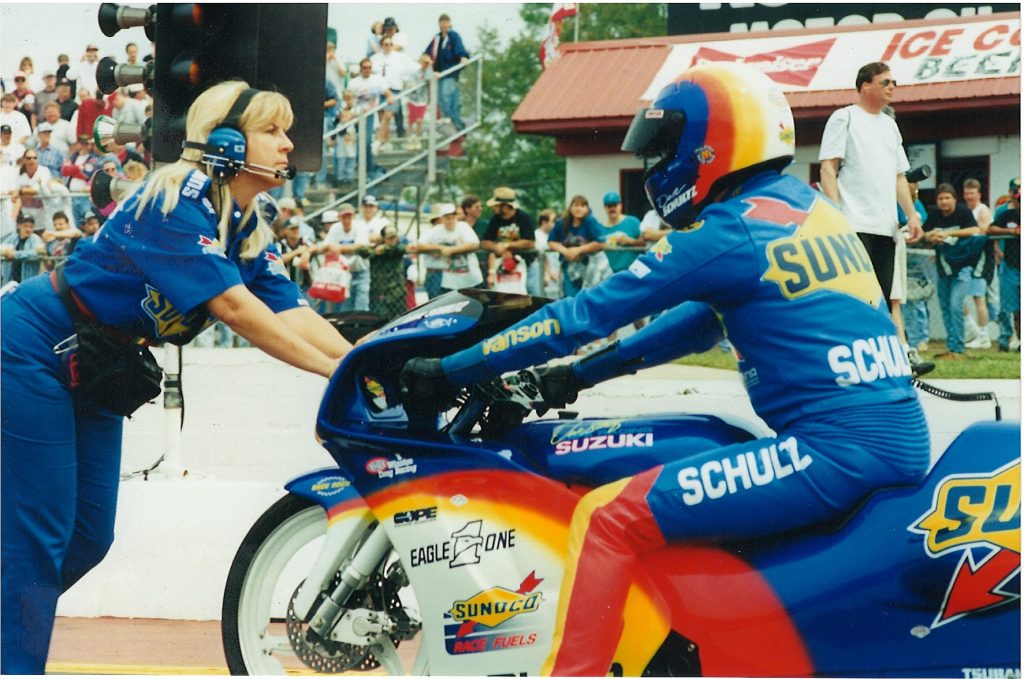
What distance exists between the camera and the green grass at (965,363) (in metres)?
10.5

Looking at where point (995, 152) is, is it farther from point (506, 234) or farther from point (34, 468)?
point (34, 468)

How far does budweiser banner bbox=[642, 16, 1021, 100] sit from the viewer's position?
19.8 metres

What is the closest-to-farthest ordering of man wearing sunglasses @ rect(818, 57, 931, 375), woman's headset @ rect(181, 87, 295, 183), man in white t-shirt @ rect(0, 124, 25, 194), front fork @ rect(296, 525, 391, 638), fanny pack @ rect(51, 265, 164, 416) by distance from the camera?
front fork @ rect(296, 525, 391, 638) → fanny pack @ rect(51, 265, 164, 416) → woman's headset @ rect(181, 87, 295, 183) → man wearing sunglasses @ rect(818, 57, 931, 375) → man in white t-shirt @ rect(0, 124, 25, 194)

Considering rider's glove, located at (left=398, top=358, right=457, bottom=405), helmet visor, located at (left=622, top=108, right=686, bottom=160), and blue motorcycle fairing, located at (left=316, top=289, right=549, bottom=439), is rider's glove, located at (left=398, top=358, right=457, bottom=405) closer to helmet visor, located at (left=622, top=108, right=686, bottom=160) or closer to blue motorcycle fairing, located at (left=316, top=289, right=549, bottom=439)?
blue motorcycle fairing, located at (left=316, top=289, right=549, bottom=439)

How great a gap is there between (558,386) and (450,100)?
45.2 feet

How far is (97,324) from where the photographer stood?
4.40 m

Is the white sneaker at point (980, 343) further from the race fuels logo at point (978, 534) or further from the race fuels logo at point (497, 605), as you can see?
the race fuels logo at point (497, 605)

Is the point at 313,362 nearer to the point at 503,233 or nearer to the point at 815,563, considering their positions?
the point at 815,563

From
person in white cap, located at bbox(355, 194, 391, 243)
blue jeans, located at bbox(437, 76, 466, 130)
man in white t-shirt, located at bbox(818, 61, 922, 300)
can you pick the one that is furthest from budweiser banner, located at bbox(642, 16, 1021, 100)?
man in white t-shirt, located at bbox(818, 61, 922, 300)

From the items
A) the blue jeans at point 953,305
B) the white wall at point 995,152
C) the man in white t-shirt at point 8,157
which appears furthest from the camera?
the white wall at point 995,152

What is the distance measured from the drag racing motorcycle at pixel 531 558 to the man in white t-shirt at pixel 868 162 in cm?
471

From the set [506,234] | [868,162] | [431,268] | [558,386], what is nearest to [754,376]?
[558,386]

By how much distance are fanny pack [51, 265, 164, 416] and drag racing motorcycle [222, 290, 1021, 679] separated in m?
0.58

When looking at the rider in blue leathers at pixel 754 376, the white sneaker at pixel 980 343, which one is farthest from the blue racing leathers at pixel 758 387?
the white sneaker at pixel 980 343
